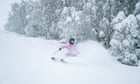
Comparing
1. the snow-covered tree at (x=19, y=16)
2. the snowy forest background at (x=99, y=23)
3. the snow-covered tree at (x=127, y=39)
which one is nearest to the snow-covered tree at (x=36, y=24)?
the snowy forest background at (x=99, y=23)

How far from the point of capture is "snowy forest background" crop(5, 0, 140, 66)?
8.79 m

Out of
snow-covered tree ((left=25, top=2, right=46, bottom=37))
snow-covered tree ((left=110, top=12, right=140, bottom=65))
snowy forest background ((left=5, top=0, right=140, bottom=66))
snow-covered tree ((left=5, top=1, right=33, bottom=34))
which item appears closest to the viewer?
snow-covered tree ((left=110, top=12, right=140, bottom=65))

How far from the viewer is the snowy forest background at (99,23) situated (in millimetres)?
8789

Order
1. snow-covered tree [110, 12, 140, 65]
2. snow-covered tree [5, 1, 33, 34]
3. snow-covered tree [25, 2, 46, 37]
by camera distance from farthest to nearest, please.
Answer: snow-covered tree [5, 1, 33, 34], snow-covered tree [25, 2, 46, 37], snow-covered tree [110, 12, 140, 65]

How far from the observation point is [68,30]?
11.9 meters

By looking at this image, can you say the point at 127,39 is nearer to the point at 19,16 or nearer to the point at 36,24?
the point at 36,24

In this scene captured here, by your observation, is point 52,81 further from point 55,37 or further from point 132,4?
point 55,37

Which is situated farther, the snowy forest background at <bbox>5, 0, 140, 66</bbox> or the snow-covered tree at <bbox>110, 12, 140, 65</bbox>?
the snowy forest background at <bbox>5, 0, 140, 66</bbox>

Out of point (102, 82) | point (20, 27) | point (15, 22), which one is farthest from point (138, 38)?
point (15, 22)

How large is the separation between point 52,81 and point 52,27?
1210 centimetres

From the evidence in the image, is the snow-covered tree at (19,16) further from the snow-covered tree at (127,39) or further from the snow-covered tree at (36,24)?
the snow-covered tree at (127,39)

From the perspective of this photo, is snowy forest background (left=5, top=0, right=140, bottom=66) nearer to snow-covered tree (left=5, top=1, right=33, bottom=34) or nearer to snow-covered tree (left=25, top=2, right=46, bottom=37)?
snow-covered tree (left=25, top=2, right=46, bottom=37)

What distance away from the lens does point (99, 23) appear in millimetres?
12016

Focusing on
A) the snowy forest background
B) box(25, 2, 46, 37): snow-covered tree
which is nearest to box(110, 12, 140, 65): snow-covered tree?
the snowy forest background
